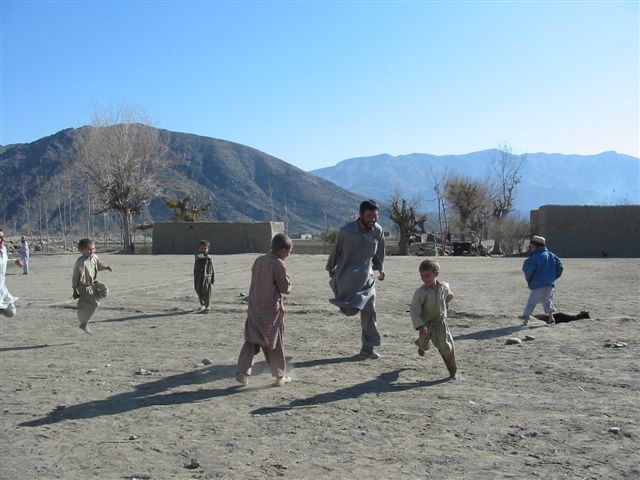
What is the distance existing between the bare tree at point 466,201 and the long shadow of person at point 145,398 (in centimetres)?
4157

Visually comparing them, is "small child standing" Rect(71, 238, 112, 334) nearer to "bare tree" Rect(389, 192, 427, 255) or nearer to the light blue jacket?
the light blue jacket

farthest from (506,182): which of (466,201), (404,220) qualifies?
(404,220)

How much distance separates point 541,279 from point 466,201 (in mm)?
38760

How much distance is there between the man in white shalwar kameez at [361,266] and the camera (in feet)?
22.0

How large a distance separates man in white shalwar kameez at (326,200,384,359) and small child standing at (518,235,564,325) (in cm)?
290

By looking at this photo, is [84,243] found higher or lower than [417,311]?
higher

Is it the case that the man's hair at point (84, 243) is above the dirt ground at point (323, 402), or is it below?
above

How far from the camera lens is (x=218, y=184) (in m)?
106

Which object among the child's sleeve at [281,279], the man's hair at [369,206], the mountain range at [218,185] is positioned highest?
the mountain range at [218,185]

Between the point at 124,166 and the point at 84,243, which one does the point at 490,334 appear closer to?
the point at 84,243

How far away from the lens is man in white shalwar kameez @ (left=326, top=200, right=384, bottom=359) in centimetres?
671

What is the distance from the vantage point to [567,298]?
1119cm

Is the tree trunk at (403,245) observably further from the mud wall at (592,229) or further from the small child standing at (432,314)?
the small child standing at (432,314)

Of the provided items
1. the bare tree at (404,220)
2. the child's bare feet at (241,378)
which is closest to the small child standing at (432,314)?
the child's bare feet at (241,378)
